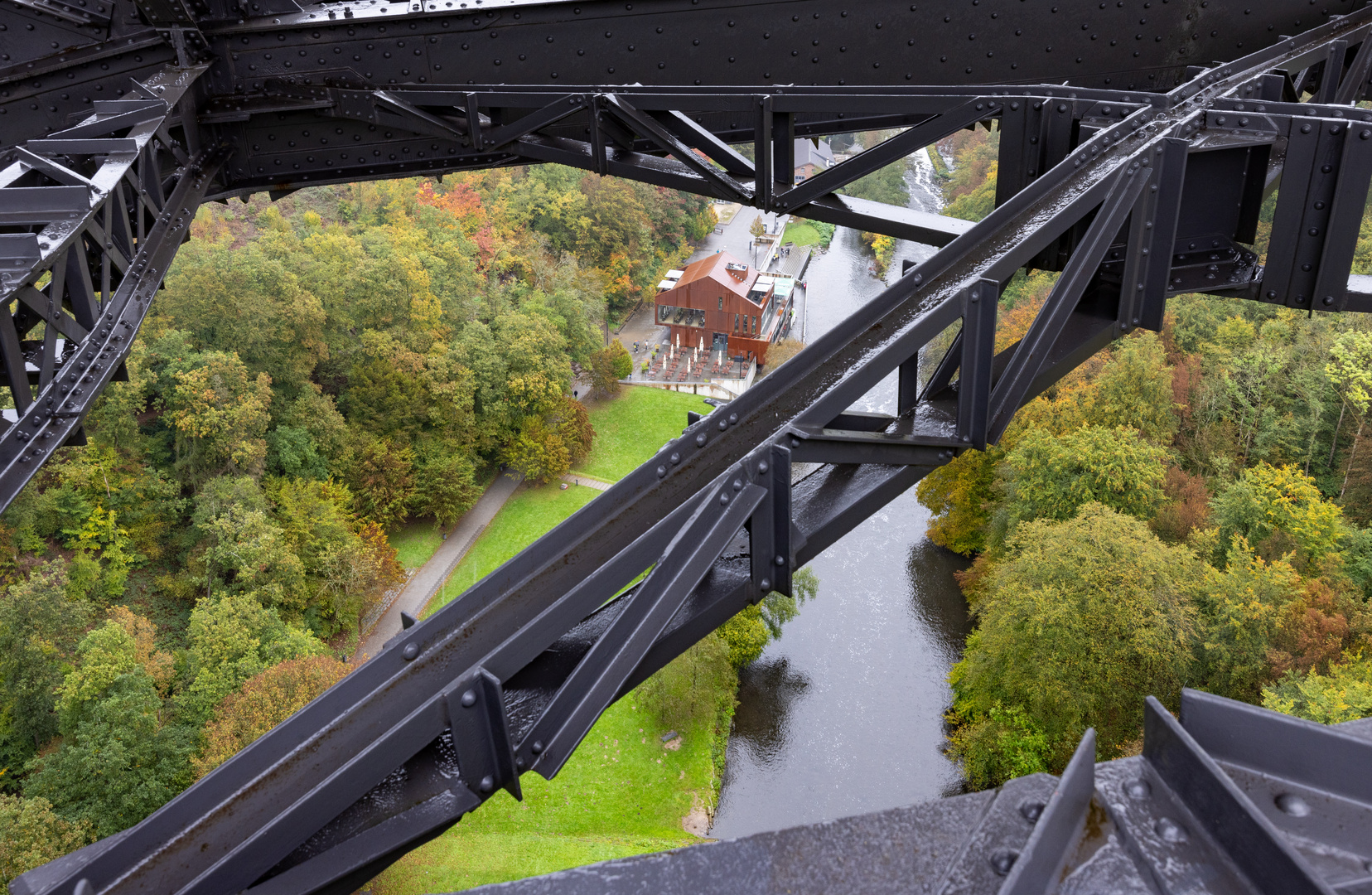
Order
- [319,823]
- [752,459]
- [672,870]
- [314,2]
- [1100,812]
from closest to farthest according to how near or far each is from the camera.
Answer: [1100,812] < [672,870] < [319,823] < [752,459] < [314,2]

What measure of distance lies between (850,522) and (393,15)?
656 centimetres

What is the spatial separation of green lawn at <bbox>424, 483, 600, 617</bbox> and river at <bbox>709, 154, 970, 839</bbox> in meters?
8.65

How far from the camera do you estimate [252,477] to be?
88.3ft

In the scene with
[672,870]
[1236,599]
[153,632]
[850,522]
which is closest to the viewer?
[672,870]

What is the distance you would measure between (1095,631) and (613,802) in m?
10.6

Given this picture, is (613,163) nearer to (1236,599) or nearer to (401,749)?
(401,749)

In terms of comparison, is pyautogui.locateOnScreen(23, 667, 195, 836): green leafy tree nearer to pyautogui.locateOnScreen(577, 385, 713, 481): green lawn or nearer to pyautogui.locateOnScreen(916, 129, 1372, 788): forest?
pyautogui.locateOnScreen(916, 129, 1372, 788): forest

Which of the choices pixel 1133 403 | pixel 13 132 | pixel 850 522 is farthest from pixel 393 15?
pixel 1133 403

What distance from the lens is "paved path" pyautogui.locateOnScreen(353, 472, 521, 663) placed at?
84.8 ft

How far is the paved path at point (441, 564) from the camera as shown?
25859 mm

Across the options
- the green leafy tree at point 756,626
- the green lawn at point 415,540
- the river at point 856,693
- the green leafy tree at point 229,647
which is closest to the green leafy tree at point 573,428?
the green lawn at point 415,540

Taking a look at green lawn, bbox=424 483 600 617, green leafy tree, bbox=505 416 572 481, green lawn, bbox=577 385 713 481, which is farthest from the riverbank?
green lawn, bbox=577 385 713 481

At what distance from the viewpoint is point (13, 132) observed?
26.1ft

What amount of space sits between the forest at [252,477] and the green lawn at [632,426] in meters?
1.23
